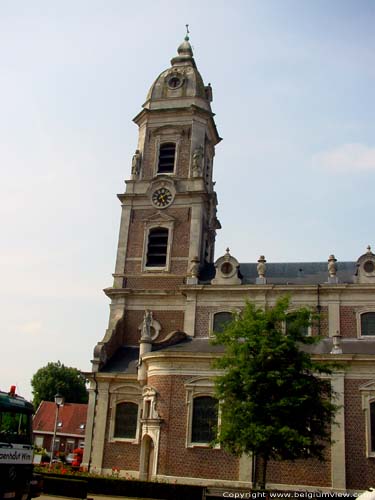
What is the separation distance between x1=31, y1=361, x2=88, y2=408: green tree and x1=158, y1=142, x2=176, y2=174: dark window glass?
36350 millimetres

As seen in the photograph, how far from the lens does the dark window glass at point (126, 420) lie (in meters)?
29.2

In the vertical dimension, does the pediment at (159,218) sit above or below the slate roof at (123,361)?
above

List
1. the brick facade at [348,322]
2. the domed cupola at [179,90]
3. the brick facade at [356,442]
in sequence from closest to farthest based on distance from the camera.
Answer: the brick facade at [356,442] → the brick facade at [348,322] → the domed cupola at [179,90]

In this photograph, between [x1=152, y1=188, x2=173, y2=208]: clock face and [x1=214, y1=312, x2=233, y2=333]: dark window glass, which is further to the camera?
[x1=152, y1=188, x2=173, y2=208]: clock face

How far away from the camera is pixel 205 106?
37.5 meters

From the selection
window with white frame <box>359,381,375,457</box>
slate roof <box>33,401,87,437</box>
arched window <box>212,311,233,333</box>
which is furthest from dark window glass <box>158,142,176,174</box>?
slate roof <box>33,401,87,437</box>

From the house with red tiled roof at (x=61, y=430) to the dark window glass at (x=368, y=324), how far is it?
36250 millimetres

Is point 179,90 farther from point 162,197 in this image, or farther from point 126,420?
point 126,420

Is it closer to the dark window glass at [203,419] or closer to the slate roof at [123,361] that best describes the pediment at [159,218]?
the slate roof at [123,361]

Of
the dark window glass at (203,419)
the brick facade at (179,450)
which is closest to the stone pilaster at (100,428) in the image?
the brick facade at (179,450)

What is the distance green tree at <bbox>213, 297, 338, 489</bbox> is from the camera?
19.7 m

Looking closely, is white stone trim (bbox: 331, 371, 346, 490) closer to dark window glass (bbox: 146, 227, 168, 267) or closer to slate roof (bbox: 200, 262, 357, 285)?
slate roof (bbox: 200, 262, 357, 285)

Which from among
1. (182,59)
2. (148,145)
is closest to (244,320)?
(148,145)

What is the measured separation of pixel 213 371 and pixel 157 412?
130 inches
